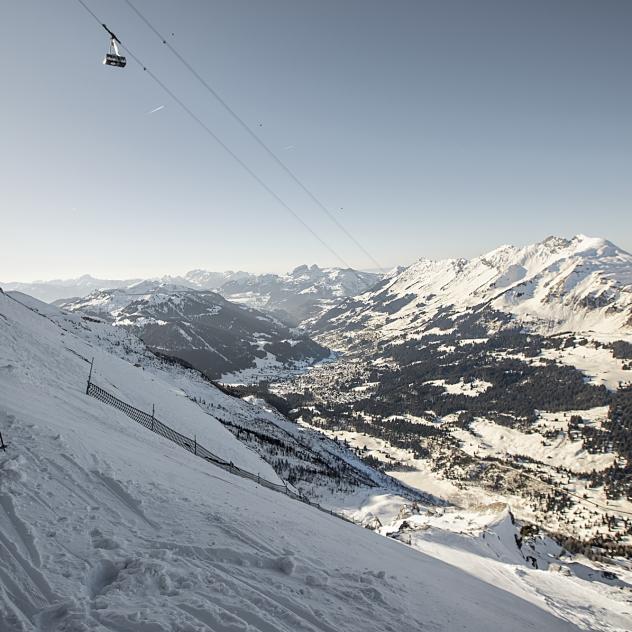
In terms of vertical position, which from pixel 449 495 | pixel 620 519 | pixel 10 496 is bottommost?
pixel 449 495

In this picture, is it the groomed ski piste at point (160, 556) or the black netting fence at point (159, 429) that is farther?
the black netting fence at point (159, 429)

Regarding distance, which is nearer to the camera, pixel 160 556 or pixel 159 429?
pixel 160 556

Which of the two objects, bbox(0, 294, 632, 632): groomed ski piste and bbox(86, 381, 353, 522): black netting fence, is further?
bbox(86, 381, 353, 522): black netting fence

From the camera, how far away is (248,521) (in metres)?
11.4

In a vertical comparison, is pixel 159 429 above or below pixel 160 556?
below

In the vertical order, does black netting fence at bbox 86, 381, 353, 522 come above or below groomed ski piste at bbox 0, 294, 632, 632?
below

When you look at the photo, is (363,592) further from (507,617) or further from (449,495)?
(449,495)

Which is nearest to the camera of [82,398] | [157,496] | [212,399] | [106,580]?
[106,580]

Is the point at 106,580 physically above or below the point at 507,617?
above

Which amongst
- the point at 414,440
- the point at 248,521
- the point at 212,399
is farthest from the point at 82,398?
the point at 414,440

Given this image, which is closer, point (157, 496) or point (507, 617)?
point (157, 496)

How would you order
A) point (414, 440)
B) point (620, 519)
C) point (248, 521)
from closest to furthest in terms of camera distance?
point (248, 521)
point (620, 519)
point (414, 440)

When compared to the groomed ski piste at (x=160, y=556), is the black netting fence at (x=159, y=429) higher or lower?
lower

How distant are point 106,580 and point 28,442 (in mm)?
6523
